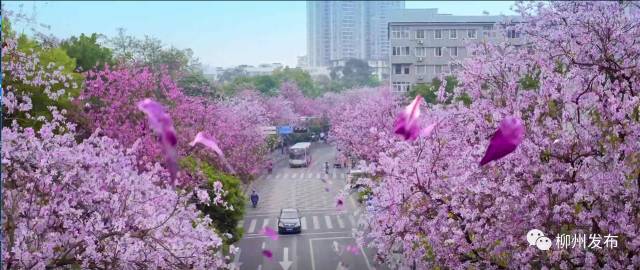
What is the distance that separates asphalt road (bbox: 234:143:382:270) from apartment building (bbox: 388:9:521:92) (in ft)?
49.0

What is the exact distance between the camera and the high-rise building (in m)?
169

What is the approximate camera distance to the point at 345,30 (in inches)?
6727

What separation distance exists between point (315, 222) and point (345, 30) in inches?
5767

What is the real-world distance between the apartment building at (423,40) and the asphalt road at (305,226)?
1495 centimetres

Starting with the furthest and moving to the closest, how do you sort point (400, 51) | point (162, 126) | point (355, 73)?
1. point (355, 73)
2. point (400, 51)
3. point (162, 126)

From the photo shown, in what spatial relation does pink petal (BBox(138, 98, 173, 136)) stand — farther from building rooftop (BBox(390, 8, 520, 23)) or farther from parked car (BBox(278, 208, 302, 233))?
building rooftop (BBox(390, 8, 520, 23))

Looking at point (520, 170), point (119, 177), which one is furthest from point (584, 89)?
point (119, 177)

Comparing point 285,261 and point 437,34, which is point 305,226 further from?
point 437,34

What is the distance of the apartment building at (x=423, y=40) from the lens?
53.2m

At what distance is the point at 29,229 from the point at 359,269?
13065 mm

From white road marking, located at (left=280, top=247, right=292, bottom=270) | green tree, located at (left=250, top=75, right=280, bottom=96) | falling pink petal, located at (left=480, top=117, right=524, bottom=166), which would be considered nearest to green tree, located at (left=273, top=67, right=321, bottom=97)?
green tree, located at (left=250, top=75, right=280, bottom=96)

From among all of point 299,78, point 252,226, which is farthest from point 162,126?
point 299,78

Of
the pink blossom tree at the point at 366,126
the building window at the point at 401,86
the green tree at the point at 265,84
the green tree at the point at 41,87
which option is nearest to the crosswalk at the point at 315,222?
the pink blossom tree at the point at 366,126

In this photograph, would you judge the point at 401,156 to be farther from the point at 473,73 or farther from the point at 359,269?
the point at 359,269
